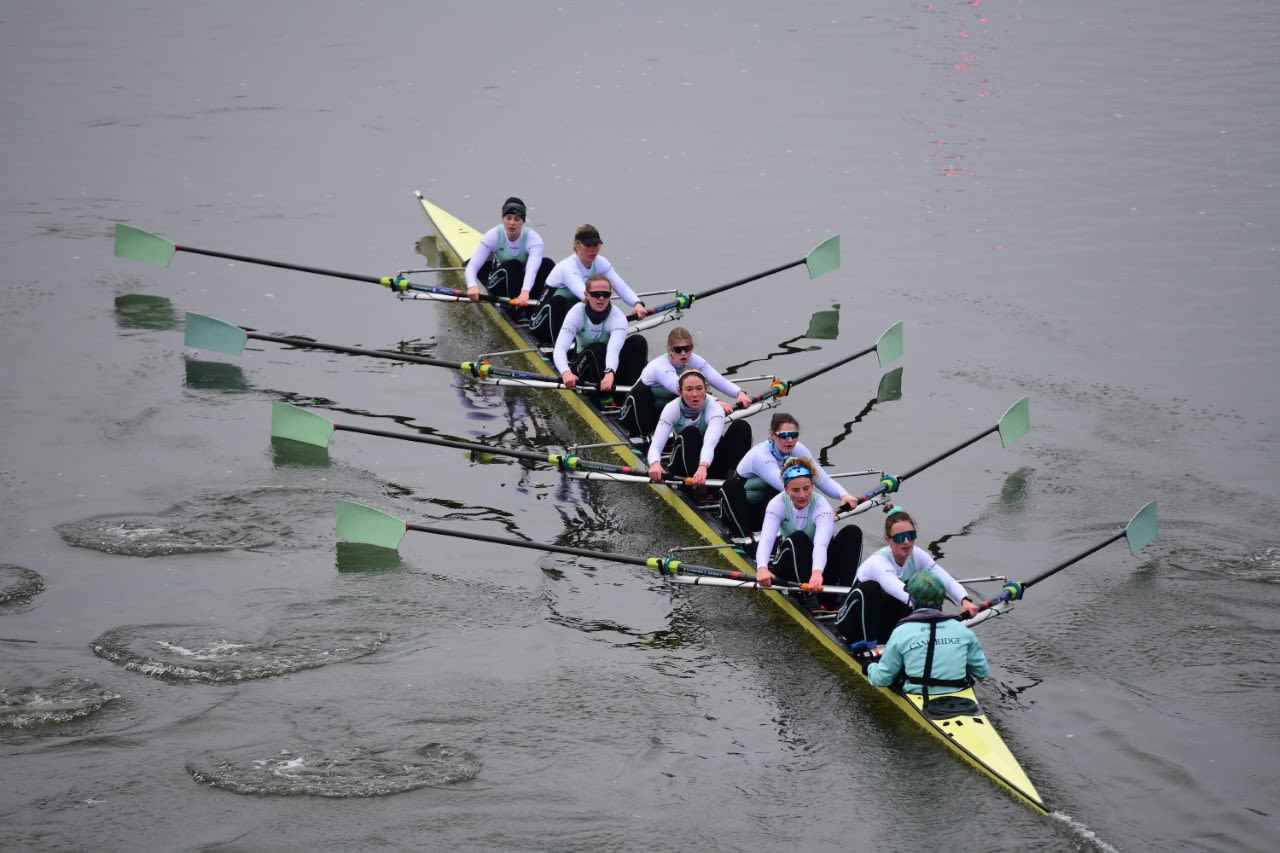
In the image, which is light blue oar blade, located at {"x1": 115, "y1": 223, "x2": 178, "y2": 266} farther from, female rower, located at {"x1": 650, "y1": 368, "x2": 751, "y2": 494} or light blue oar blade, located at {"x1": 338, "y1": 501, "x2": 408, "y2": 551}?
female rower, located at {"x1": 650, "y1": 368, "x2": 751, "y2": 494}

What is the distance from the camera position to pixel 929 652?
36.0ft

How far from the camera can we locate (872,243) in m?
23.8

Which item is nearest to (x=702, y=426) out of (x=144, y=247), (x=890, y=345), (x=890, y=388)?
(x=890, y=345)

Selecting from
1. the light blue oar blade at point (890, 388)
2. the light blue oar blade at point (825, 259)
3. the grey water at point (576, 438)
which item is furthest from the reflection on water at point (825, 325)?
the light blue oar blade at point (890, 388)

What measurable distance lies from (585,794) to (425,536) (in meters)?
4.75

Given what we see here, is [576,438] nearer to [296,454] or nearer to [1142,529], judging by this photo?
[296,454]

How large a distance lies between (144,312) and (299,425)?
18.0 feet

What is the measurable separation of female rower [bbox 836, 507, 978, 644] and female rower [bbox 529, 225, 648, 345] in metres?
6.73

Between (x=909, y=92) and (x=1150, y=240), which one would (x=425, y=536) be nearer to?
(x=1150, y=240)

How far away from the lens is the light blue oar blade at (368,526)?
13875 millimetres

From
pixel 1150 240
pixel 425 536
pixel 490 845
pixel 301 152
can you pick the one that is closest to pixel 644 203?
pixel 301 152

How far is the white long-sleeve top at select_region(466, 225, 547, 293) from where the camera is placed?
18703 mm

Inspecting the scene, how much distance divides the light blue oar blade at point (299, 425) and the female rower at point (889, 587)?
653cm

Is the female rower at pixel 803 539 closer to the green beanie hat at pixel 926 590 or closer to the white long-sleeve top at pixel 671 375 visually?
the green beanie hat at pixel 926 590
